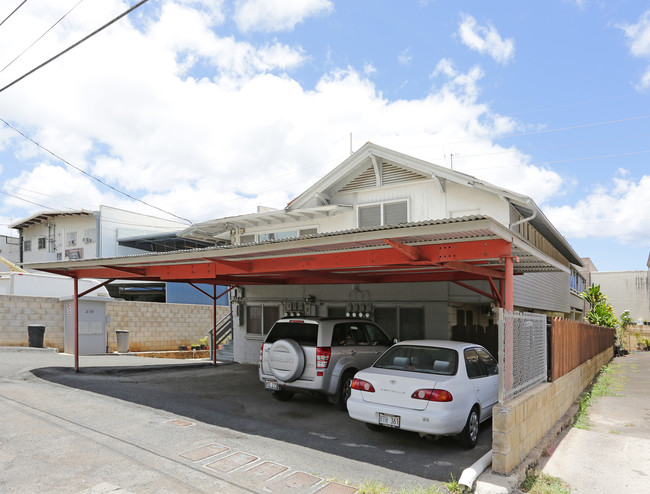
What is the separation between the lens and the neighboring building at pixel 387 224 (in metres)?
12.9

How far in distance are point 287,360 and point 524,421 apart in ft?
14.6

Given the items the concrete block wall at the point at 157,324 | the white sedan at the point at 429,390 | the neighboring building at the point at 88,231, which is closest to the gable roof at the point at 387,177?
the white sedan at the point at 429,390

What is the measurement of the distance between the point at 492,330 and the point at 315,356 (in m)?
→ 6.25

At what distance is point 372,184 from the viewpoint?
1528 cm

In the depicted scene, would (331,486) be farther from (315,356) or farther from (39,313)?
(39,313)

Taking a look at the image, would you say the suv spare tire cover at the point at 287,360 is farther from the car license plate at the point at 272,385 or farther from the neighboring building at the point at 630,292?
the neighboring building at the point at 630,292

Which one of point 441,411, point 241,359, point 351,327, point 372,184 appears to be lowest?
point 241,359

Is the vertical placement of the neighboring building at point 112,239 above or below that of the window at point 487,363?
above

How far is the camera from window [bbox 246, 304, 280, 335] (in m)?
16.4

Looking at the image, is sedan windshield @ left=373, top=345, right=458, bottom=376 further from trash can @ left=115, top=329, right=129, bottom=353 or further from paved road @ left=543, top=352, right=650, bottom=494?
trash can @ left=115, top=329, right=129, bottom=353

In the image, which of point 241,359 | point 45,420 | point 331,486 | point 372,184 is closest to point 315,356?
point 331,486

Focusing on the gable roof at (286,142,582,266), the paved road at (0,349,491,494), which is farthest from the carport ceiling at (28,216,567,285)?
the paved road at (0,349,491,494)

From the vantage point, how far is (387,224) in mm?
12102

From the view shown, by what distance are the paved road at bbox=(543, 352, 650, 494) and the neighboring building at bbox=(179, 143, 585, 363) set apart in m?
3.17
